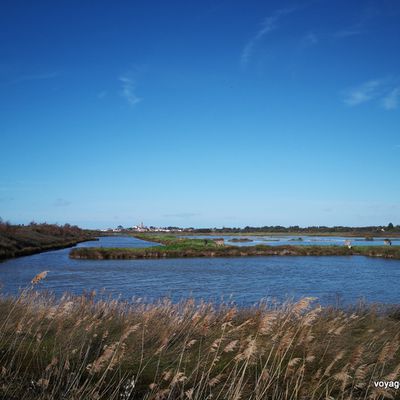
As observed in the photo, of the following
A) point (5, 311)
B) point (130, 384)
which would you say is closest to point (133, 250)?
point (5, 311)

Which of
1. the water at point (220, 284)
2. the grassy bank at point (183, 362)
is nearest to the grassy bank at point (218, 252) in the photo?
the water at point (220, 284)

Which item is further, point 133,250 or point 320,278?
point 133,250

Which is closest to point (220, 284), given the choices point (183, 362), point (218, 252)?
point (183, 362)

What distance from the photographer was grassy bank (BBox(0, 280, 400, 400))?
4.56 metres

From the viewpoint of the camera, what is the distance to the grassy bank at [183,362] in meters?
4.56

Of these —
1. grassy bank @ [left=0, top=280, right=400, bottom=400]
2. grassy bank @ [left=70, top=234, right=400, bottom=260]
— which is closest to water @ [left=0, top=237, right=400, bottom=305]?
grassy bank @ [left=0, top=280, right=400, bottom=400]

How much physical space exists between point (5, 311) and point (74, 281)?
21820 mm

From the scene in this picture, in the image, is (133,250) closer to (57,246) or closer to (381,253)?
(57,246)

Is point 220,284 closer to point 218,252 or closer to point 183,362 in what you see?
point 183,362

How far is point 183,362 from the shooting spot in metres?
5.64

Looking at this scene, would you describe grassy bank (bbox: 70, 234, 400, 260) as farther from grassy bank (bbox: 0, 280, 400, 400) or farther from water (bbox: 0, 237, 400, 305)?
grassy bank (bbox: 0, 280, 400, 400)

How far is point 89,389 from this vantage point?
14.8 ft

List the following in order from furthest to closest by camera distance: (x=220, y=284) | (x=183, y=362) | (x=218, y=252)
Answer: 1. (x=218, y=252)
2. (x=220, y=284)
3. (x=183, y=362)

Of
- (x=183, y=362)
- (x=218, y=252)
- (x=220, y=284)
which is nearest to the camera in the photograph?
(x=183, y=362)
